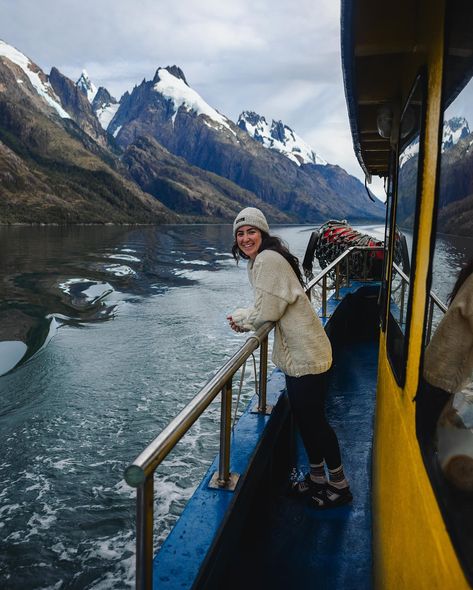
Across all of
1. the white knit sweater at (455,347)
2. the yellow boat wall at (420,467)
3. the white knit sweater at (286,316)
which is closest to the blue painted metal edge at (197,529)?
the white knit sweater at (286,316)

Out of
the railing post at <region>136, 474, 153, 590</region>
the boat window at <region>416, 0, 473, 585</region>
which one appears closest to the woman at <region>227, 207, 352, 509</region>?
the boat window at <region>416, 0, 473, 585</region>

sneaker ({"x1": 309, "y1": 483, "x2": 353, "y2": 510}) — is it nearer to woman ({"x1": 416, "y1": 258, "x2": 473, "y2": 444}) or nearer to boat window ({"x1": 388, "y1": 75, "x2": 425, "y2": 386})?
boat window ({"x1": 388, "y1": 75, "x2": 425, "y2": 386})

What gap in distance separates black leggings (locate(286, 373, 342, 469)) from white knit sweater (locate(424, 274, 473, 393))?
1378 mm

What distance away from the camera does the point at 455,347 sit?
137 cm

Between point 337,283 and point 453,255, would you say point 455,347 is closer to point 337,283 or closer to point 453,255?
point 453,255

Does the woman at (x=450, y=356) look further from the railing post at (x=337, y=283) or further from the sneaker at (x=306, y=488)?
the railing post at (x=337, y=283)

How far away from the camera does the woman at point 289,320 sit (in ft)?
8.38

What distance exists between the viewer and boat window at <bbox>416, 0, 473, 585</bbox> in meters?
1.18

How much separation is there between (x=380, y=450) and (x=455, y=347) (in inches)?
68.1

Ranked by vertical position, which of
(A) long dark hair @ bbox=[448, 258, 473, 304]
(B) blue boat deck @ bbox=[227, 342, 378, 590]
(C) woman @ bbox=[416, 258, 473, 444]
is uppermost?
(A) long dark hair @ bbox=[448, 258, 473, 304]

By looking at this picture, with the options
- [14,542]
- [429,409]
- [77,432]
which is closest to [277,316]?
[429,409]

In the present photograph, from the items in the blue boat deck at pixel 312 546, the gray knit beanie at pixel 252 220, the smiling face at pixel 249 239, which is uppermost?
the gray knit beanie at pixel 252 220

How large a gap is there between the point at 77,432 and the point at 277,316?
6.06 m

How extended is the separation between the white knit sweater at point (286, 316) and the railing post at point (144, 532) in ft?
4.26
